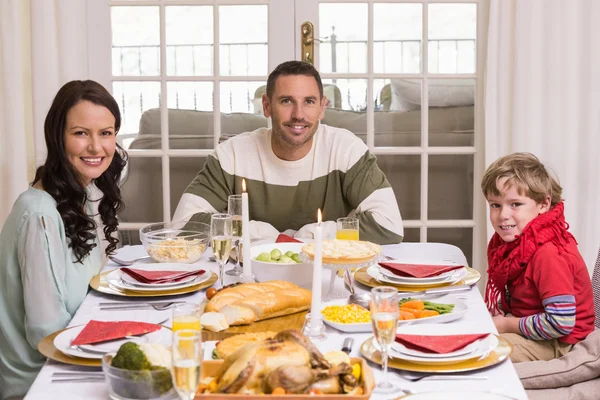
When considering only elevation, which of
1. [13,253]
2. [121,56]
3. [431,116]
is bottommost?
[13,253]

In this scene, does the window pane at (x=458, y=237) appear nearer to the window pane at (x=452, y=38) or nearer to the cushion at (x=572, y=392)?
the window pane at (x=452, y=38)

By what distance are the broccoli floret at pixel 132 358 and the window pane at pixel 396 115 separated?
9.29 ft

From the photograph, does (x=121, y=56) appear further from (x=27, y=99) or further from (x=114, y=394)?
(x=114, y=394)

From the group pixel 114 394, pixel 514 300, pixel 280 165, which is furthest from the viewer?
pixel 280 165

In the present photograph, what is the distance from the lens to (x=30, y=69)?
366 centimetres

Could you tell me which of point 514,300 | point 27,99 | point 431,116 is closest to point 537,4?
point 431,116

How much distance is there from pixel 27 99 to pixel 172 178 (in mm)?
757

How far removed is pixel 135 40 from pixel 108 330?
2.59 metres

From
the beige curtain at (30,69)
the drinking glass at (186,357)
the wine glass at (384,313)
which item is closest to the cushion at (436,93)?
the beige curtain at (30,69)

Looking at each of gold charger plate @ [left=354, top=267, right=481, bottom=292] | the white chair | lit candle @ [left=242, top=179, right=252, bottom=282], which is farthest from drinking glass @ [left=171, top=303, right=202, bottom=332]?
the white chair

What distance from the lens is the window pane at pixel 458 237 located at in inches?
156

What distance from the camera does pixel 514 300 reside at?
2283 mm

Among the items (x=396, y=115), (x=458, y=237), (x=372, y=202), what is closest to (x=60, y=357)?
(x=372, y=202)

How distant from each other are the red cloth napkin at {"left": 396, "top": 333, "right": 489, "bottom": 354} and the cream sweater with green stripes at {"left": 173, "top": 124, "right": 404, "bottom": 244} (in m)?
1.39
